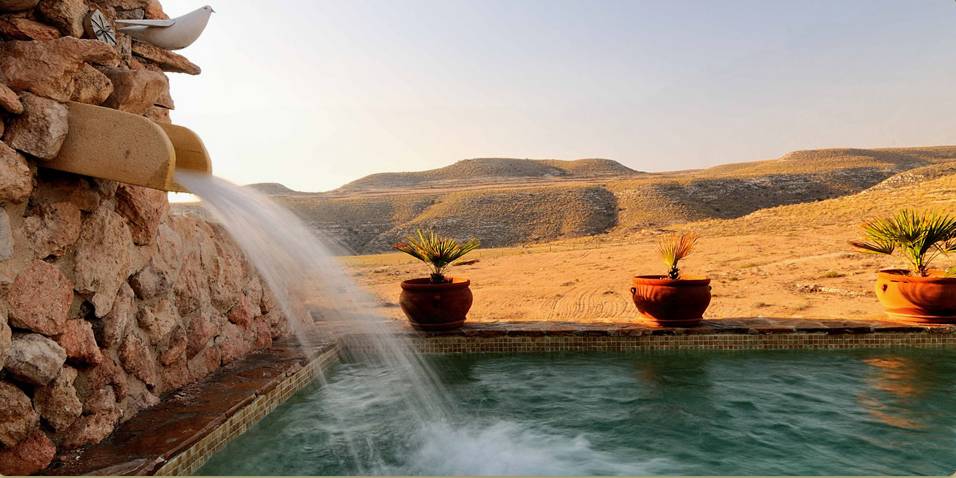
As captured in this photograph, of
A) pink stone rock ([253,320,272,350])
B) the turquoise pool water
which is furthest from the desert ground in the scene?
pink stone rock ([253,320,272,350])

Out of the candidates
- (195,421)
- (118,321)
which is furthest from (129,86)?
(195,421)

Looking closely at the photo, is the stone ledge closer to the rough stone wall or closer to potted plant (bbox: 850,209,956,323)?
the rough stone wall

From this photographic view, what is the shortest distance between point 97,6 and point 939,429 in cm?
684

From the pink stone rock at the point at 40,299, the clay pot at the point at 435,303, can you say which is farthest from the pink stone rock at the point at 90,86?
the clay pot at the point at 435,303

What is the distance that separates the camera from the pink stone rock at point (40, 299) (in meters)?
3.15

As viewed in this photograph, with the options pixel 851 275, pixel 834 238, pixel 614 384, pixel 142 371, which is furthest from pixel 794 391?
pixel 834 238

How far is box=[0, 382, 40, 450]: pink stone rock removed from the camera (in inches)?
119

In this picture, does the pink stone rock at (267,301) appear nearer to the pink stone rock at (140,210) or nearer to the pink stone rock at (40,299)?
the pink stone rock at (140,210)

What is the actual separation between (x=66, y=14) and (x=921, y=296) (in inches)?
341

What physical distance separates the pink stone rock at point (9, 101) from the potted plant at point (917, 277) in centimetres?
852

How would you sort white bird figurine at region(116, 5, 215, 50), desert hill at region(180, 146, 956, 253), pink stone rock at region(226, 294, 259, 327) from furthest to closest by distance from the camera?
1. desert hill at region(180, 146, 956, 253)
2. pink stone rock at region(226, 294, 259, 327)
3. white bird figurine at region(116, 5, 215, 50)

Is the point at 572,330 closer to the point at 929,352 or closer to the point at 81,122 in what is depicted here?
the point at 929,352

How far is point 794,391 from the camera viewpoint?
17.6 ft

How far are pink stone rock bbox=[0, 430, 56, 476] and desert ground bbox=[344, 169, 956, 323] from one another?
6.07 meters
